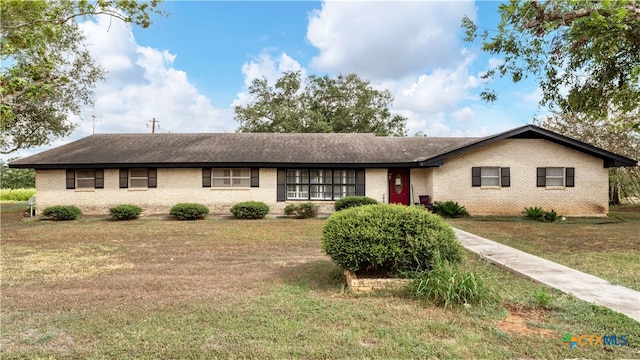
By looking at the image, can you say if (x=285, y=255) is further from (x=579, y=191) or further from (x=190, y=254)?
(x=579, y=191)

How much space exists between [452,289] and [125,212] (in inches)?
626

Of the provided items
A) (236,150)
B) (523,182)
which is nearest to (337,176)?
(236,150)

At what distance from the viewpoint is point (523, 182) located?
17.6m

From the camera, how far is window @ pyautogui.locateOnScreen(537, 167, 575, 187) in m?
17.6

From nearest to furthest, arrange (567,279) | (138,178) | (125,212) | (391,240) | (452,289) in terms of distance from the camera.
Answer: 1. (452,289)
2. (391,240)
3. (567,279)
4. (125,212)
5. (138,178)

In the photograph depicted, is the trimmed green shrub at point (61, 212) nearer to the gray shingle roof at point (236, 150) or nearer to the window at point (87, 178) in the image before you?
the window at point (87, 178)

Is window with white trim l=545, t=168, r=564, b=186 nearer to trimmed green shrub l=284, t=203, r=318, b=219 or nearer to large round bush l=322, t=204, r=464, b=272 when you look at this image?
trimmed green shrub l=284, t=203, r=318, b=219

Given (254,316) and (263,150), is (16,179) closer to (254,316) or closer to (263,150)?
(263,150)

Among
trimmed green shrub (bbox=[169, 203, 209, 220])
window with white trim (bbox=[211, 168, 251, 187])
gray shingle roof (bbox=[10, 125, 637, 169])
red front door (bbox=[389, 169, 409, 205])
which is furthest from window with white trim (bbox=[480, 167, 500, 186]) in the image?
trimmed green shrub (bbox=[169, 203, 209, 220])

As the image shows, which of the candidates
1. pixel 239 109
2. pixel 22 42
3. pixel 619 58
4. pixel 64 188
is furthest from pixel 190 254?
pixel 239 109

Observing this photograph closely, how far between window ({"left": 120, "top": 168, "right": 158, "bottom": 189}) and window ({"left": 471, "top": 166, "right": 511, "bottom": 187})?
16.6 metres

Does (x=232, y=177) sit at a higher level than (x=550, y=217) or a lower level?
higher

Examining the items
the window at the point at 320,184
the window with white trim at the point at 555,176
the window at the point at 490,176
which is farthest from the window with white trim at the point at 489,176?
the window at the point at 320,184

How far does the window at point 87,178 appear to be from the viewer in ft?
58.8
